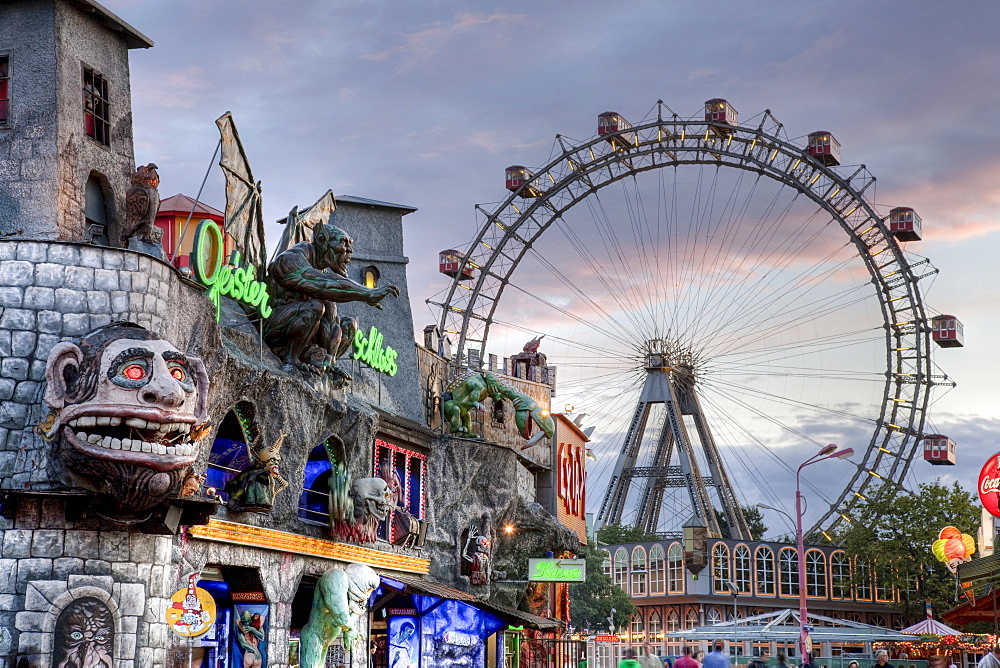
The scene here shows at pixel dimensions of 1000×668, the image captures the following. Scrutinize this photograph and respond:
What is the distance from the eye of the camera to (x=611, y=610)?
65.1 m

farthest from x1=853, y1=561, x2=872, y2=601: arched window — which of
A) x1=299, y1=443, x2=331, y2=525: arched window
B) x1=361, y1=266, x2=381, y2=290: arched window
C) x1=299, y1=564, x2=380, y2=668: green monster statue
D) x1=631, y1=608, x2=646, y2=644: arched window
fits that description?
x1=299, y1=564, x2=380, y2=668: green monster statue

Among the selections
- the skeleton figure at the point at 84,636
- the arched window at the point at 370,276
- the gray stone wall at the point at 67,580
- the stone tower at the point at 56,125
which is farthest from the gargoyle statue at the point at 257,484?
the arched window at the point at 370,276

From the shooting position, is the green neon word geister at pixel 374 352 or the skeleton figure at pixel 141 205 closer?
the skeleton figure at pixel 141 205

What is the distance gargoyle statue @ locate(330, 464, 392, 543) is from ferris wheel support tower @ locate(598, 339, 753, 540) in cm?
3167

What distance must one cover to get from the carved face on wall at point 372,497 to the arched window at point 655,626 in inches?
1920

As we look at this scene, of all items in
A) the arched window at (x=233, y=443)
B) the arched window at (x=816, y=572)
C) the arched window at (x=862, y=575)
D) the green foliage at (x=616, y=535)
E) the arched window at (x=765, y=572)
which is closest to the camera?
the arched window at (x=233, y=443)

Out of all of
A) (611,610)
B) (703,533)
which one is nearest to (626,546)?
(611,610)

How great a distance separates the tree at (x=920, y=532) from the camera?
166ft

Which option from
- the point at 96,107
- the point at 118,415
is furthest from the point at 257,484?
the point at 96,107

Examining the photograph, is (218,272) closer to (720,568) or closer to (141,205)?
(141,205)

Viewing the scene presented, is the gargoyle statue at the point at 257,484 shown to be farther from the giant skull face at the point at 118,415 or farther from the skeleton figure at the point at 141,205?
the skeleton figure at the point at 141,205

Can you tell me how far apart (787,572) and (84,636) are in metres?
57.3

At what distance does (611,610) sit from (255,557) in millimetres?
48125

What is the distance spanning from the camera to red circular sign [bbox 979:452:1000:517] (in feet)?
65.1
